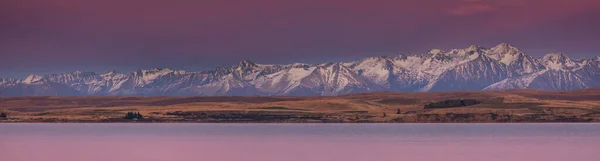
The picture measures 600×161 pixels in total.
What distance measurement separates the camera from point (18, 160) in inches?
2712

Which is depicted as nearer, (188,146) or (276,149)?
(276,149)

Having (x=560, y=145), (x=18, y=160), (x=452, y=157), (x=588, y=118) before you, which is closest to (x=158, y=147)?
(x=18, y=160)

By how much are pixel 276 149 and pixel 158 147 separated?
41.8 feet

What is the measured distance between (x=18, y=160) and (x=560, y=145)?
5087cm

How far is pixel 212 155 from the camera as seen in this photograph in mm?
75812

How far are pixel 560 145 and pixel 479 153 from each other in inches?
574

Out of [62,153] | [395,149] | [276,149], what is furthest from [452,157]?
[62,153]

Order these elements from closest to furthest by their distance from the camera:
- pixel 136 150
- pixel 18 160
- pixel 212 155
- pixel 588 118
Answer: pixel 18 160 < pixel 212 155 < pixel 136 150 < pixel 588 118

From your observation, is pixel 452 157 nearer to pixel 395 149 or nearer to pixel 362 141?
pixel 395 149

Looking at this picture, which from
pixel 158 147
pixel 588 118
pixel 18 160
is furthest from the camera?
pixel 588 118

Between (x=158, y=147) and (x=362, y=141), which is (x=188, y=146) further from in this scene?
(x=362, y=141)

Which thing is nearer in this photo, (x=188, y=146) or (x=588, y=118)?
(x=188, y=146)

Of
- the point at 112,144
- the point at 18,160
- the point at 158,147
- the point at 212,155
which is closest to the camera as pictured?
the point at 18,160

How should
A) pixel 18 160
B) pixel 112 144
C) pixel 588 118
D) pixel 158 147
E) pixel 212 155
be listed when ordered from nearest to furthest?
pixel 18 160, pixel 212 155, pixel 158 147, pixel 112 144, pixel 588 118
